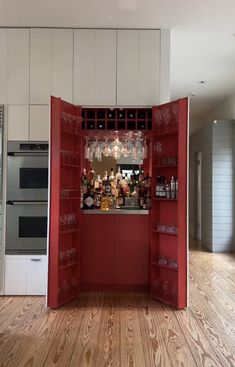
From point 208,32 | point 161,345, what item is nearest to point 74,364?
point 161,345

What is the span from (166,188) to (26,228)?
5.50 feet

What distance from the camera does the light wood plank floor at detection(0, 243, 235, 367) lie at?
9.18ft

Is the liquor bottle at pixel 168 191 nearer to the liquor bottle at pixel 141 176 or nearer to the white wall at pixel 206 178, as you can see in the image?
the liquor bottle at pixel 141 176

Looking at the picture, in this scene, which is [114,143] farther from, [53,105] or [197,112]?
[197,112]

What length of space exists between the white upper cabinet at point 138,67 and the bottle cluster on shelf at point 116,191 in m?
0.99

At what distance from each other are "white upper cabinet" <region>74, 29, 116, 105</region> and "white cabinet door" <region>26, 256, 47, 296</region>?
1970 mm

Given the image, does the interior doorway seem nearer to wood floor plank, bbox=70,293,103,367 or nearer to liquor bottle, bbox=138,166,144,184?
liquor bottle, bbox=138,166,144,184

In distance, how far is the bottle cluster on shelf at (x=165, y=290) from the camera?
402 cm

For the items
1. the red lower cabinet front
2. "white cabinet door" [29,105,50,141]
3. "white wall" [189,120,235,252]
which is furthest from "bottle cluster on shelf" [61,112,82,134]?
"white wall" [189,120,235,252]

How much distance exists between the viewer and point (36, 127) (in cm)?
446

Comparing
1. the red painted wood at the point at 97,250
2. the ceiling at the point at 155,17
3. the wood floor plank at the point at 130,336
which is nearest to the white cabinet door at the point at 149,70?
the ceiling at the point at 155,17

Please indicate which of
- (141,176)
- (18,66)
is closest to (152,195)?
(141,176)

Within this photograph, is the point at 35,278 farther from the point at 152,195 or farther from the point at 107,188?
the point at 152,195

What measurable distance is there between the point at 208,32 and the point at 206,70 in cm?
166
